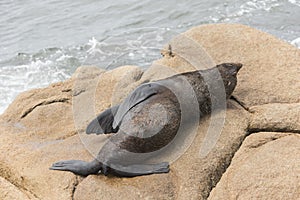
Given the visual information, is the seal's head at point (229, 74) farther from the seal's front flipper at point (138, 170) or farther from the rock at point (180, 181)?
the seal's front flipper at point (138, 170)

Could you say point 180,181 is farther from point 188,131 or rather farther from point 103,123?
point 103,123

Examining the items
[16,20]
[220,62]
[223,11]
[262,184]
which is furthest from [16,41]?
[262,184]

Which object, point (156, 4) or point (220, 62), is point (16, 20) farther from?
point (220, 62)

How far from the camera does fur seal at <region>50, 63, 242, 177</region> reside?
4219 mm

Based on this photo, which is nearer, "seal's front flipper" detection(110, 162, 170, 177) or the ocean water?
"seal's front flipper" detection(110, 162, 170, 177)

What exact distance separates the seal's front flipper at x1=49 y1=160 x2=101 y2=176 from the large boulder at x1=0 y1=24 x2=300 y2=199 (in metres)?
0.05

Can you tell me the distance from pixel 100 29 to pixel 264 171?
941cm

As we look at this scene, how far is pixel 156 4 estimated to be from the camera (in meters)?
13.9

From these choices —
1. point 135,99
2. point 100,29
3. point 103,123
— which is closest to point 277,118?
point 135,99

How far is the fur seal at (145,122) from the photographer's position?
4219 mm

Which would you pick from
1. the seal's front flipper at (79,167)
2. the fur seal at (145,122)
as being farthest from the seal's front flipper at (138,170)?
the seal's front flipper at (79,167)

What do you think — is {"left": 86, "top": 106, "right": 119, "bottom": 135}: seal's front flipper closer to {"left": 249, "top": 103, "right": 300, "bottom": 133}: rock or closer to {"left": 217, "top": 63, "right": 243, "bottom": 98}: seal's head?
{"left": 217, "top": 63, "right": 243, "bottom": 98}: seal's head

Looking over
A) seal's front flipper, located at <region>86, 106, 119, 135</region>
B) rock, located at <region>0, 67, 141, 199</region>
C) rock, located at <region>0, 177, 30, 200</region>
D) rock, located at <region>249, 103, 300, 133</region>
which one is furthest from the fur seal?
rock, located at <region>249, 103, 300, 133</region>

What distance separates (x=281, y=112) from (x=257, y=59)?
3.79 ft
